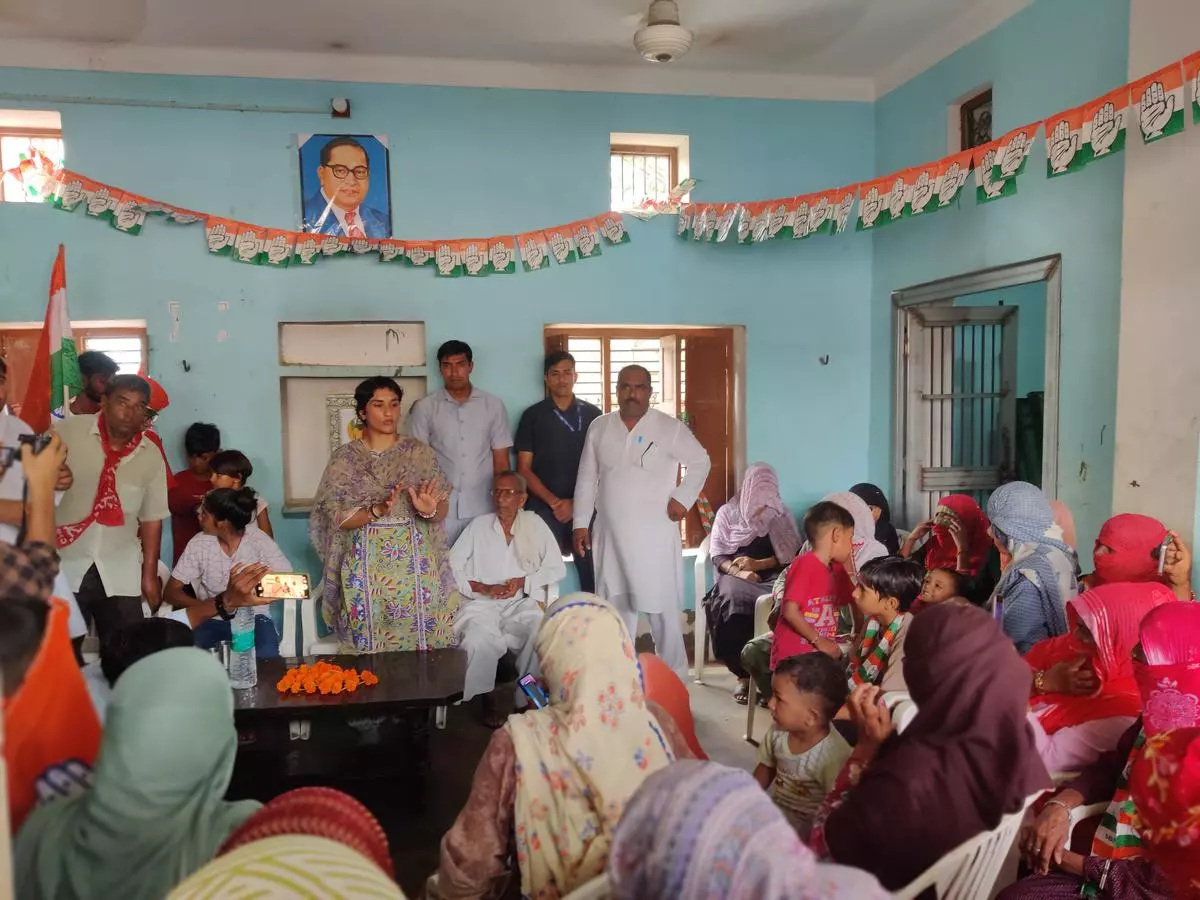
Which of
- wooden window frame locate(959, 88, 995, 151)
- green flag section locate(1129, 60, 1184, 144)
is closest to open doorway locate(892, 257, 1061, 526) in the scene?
wooden window frame locate(959, 88, 995, 151)

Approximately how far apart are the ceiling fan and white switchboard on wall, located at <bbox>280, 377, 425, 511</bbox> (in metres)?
2.21

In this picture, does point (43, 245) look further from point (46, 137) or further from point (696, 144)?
point (696, 144)

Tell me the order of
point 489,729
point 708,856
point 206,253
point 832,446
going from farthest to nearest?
point 832,446, point 206,253, point 489,729, point 708,856

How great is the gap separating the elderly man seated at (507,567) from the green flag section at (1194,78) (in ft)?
9.11

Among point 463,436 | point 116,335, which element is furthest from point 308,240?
point 463,436

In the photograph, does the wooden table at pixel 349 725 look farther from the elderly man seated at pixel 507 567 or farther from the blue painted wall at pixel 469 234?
the blue painted wall at pixel 469 234

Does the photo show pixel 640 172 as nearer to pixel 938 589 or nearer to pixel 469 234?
pixel 469 234

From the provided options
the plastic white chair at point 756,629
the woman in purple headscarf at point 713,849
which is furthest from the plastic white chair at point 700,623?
the woman in purple headscarf at point 713,849

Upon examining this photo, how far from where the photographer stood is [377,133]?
445cm

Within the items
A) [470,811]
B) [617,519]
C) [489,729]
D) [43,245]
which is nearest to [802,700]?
[470,811]

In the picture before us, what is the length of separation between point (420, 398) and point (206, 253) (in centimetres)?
132

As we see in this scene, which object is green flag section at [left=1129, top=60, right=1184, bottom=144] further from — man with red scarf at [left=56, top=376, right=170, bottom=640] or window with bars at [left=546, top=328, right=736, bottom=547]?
man with red scarf at [left=56, top=376, right=170, bottom=640]

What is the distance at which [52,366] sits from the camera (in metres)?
1.50

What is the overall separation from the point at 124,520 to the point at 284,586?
55 centimetres
